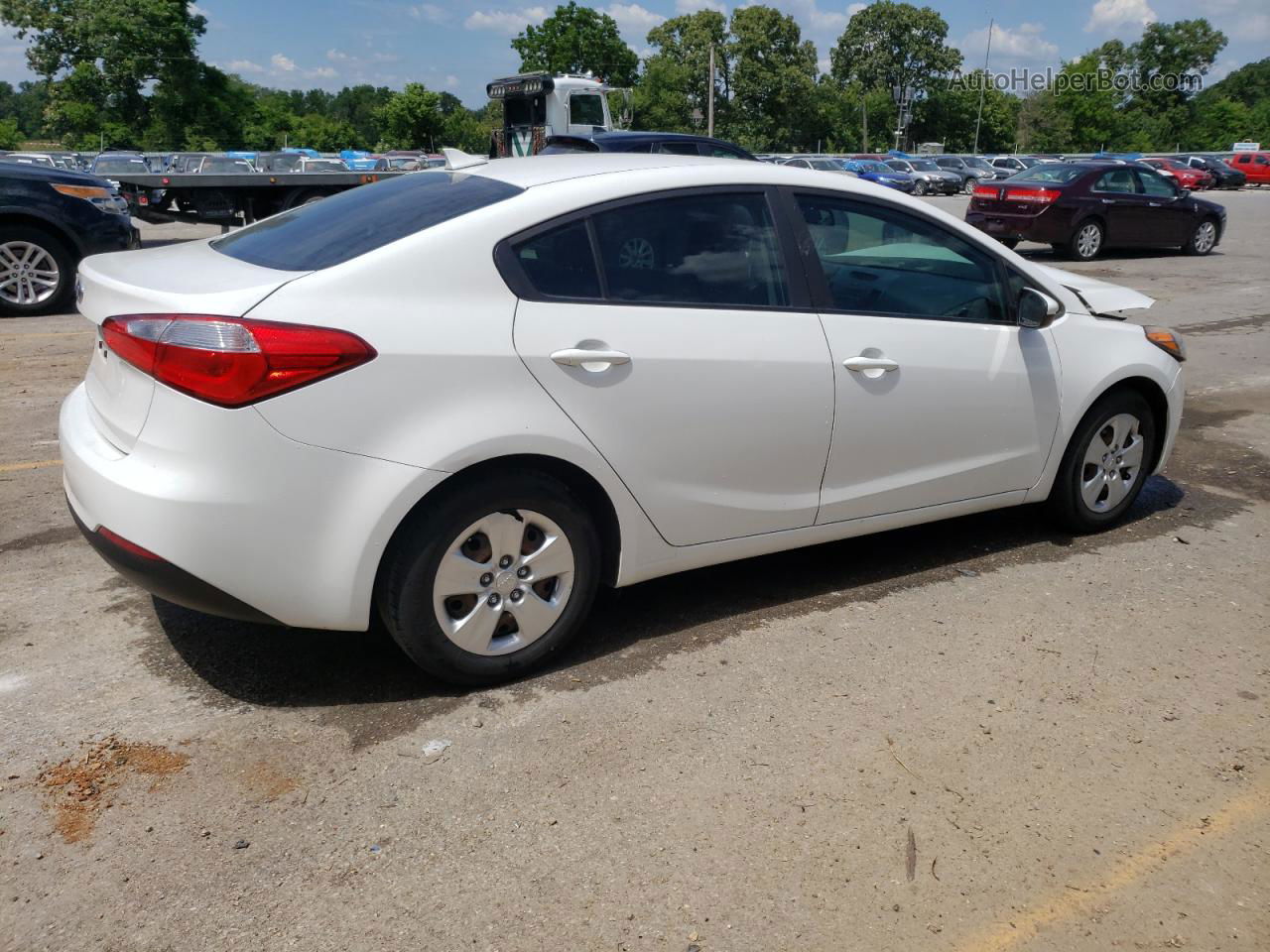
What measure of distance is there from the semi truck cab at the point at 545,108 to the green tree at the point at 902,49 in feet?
342

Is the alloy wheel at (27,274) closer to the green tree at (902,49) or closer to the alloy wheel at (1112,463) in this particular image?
the alloy wheel at (1112,463)

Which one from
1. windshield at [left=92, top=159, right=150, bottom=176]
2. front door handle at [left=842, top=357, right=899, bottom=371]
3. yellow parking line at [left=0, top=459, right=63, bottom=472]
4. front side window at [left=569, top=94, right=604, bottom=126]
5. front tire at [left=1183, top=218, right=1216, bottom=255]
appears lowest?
yellow parking line at [left=0, top=459, right=63, bottom=472]

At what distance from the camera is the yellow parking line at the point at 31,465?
224 inches

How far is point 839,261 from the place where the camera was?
412 centimetres

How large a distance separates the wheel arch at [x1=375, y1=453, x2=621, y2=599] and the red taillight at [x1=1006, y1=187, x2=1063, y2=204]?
1532 cm

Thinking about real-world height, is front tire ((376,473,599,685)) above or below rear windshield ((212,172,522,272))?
below

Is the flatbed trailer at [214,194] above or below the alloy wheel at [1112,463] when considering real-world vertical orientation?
above

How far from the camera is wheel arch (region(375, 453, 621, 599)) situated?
3.22 meters

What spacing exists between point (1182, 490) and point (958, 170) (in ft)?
155

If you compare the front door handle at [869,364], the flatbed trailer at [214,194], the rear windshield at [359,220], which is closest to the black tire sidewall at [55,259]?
the flatbed trailer at [214,194]

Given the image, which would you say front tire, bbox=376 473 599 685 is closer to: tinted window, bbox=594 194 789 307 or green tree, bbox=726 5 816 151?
tinted window, bbox=594 194 789 307

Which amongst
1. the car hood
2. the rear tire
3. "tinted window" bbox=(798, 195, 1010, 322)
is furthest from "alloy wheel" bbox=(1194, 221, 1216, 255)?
"tinted window" bbox=(798, 195, 1010, 322)

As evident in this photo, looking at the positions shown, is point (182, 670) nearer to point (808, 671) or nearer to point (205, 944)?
point (205, 944)

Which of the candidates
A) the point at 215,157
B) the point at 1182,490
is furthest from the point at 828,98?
the point at 1182,490
